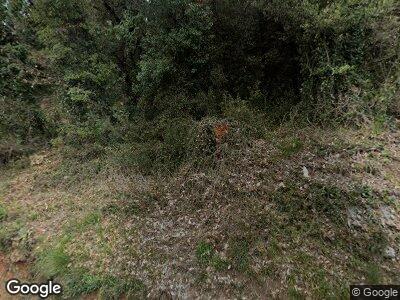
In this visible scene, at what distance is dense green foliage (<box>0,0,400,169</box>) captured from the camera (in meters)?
6.12

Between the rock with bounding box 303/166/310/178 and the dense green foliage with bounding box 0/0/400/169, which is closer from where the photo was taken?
the rock with bounding box 303/166/310/178

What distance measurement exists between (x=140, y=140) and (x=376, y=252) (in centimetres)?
507

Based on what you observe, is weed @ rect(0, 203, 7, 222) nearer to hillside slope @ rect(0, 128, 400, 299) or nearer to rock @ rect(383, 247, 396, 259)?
hillside slope @ rect(0, 128, 400, 299)

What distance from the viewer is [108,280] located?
4.78m

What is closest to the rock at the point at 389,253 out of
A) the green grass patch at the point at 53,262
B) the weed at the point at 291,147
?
the weed at the point at 291,147

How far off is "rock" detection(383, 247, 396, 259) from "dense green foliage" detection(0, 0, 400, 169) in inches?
101

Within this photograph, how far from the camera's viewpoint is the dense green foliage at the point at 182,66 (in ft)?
20.1

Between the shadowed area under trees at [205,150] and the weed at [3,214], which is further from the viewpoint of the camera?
the weed at [3,214]

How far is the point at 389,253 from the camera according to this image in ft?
13.5

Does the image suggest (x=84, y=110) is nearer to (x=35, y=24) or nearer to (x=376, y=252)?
(x=35, y=24)

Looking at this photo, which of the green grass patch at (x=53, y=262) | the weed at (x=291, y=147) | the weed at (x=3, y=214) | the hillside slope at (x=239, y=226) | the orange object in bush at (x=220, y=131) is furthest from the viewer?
the weed at (x=3, y=214)

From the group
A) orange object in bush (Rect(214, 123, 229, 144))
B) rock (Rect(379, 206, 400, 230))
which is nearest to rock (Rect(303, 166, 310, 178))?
rock (Rect(379, 206, 400, 230))

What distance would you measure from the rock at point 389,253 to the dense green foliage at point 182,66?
8.38 feet

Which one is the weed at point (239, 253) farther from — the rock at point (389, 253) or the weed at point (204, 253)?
the rock at point (389, 253)
